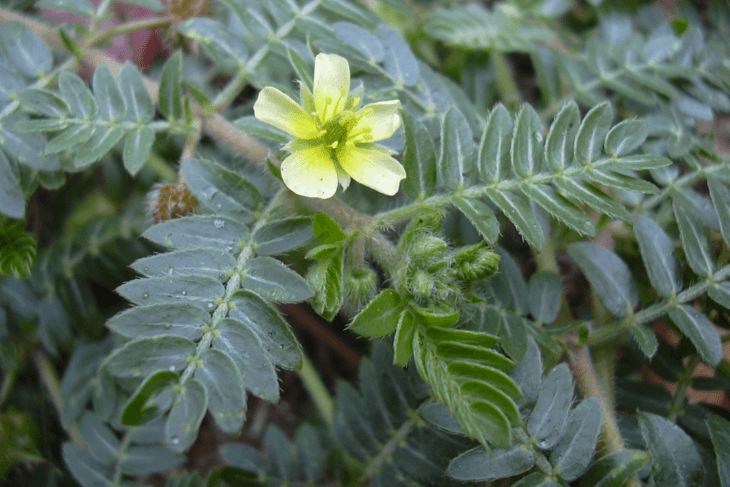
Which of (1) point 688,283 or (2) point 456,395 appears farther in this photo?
(1) point 688,283

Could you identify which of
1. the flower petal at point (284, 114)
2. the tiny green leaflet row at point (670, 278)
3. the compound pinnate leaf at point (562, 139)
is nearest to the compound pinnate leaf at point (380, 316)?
the flower petal at point (284, 114)

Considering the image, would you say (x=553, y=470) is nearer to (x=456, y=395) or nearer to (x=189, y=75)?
(x=456, y=395)

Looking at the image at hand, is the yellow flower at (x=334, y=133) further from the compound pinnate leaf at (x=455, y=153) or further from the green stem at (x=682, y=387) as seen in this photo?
the green stem at (x=682, y=387)

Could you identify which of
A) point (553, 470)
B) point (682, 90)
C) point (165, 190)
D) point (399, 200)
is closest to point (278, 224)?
point (165, 190)

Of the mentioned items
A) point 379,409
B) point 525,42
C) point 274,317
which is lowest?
point 379,409

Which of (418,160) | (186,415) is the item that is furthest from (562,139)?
(186,415)

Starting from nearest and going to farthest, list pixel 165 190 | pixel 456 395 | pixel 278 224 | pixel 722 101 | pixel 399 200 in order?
pixel 456 395 < pixel 278 224 < pixel 165 190 < pixel 399 200 < pixel 722 101

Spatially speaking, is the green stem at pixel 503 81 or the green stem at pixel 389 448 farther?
the green stem at pixel 503 81

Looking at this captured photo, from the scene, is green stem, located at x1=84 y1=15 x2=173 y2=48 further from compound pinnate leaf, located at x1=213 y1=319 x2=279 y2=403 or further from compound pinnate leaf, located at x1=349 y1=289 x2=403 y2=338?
compound pinnate leaf, located at x1=349 y1=289 x2=403 y2=338
